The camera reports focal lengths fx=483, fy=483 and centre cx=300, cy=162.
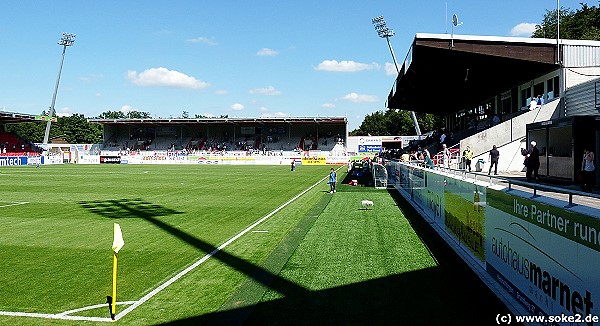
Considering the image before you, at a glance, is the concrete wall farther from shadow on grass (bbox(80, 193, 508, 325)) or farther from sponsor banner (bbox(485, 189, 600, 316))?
sponsor banner (bbox(485, 189, 600, 316))

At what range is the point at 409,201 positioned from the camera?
755 inches

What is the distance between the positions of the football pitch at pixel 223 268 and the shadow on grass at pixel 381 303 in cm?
2

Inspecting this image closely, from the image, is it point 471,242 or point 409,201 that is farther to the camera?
point 409,201

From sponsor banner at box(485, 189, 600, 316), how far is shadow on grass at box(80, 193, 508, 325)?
0.62m

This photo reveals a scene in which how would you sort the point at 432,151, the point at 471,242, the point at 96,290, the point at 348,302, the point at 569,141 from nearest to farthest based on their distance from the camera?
the point at 348,302
the point at 96,290
the point at 471,242
the point at 569,141
the point at 432,151

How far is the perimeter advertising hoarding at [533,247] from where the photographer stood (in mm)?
4407

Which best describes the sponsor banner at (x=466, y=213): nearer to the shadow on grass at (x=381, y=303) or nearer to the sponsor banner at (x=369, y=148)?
the shadow on grass at (x=381, y=303)

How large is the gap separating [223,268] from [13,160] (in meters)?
65.0

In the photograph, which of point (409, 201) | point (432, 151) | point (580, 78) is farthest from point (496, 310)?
point (432, 151)

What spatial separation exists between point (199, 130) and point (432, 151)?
55935 mm

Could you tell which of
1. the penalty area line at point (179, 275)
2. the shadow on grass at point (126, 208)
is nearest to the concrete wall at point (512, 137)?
the penalty area line at point (179, 275)

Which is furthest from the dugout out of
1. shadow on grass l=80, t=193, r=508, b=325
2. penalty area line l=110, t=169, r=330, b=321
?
penalty area line l=110, t=169, r=330, b=321

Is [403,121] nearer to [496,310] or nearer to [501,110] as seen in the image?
[501,110]

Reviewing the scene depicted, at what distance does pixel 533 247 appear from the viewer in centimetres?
561
